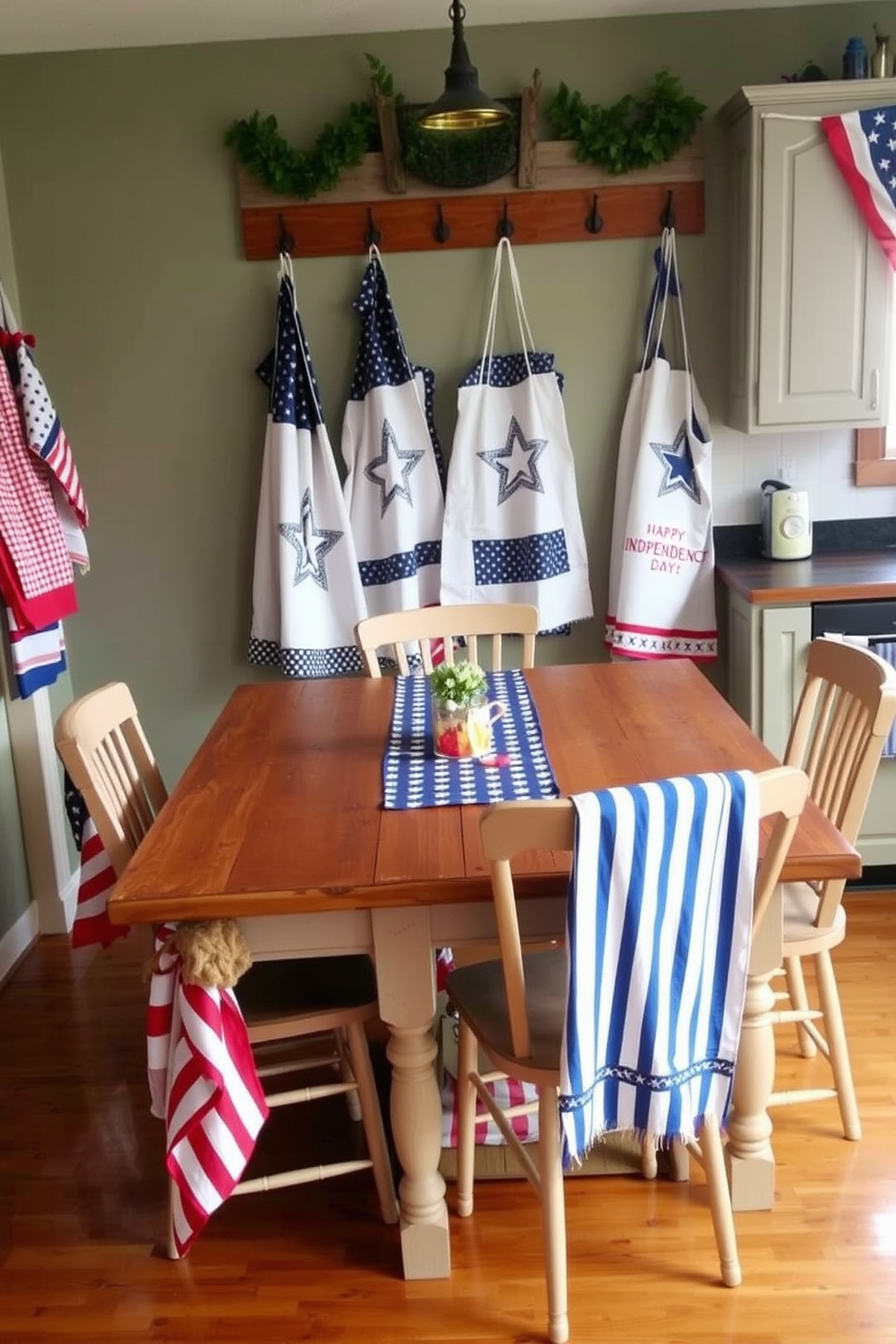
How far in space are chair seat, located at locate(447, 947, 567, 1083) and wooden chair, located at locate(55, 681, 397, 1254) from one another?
170 mm

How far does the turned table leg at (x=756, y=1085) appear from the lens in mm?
1931

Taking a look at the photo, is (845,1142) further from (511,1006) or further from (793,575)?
(793,575)

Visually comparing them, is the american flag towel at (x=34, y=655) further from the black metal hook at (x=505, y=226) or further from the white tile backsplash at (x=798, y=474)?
the white tile backsplash at (x=798, y=474)

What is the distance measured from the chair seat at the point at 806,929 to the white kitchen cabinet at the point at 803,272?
146 centimetres

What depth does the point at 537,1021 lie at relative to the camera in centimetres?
194

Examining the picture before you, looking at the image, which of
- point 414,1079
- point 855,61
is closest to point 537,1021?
point 414,1079

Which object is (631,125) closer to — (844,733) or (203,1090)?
(844,733)

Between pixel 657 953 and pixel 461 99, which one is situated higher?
pixel 461 99

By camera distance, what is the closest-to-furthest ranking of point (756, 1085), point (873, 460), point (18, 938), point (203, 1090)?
point (203, 1090) → point (756, 1085) → point (18, 938) → point (873, 460)

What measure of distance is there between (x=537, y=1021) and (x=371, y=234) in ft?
7.48

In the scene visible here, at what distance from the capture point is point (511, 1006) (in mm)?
1818

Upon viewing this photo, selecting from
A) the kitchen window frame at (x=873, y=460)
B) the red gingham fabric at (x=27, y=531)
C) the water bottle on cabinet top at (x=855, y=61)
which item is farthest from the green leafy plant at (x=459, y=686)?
the water bottle on cabinet top at (x=855, y=61)

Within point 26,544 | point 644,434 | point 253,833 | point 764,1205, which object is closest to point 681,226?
point 644,434

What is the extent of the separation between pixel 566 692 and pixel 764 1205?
3.42ft
